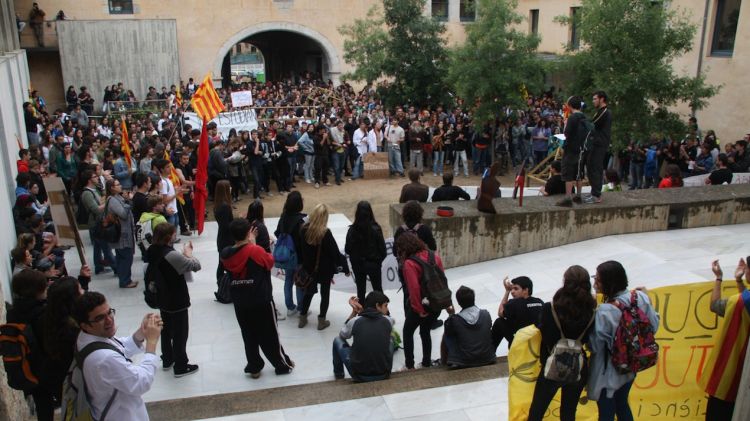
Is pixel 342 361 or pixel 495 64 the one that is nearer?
pixel 342 361

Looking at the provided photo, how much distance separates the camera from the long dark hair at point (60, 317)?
397 cm

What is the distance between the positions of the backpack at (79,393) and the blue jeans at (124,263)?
531 cm

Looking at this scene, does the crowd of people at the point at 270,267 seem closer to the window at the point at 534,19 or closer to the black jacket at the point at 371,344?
the black jacket at the point at 371,344

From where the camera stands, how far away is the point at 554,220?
31.7 feet

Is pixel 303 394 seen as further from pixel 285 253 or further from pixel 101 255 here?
pixel 101 255

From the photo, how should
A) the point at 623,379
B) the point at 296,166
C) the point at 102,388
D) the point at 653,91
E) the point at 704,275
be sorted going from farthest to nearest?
1. the point at 296,166
2. the point at 653,91
3. the point at 704,275
4. the point at 623,379
5. the point at 102,388

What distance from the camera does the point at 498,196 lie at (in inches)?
434

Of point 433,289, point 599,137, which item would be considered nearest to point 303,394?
point 433,289

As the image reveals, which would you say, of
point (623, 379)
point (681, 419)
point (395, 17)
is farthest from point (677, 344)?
point (395, 17)

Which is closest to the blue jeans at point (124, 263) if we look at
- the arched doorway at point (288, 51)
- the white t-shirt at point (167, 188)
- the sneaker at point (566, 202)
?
the white t-shirt at point (167, 188)

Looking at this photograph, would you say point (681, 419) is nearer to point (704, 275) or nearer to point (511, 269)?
point (704, 275)

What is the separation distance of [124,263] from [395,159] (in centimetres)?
982

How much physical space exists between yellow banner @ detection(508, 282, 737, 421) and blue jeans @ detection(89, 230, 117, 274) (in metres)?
7.12

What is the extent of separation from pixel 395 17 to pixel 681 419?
18.6 m
